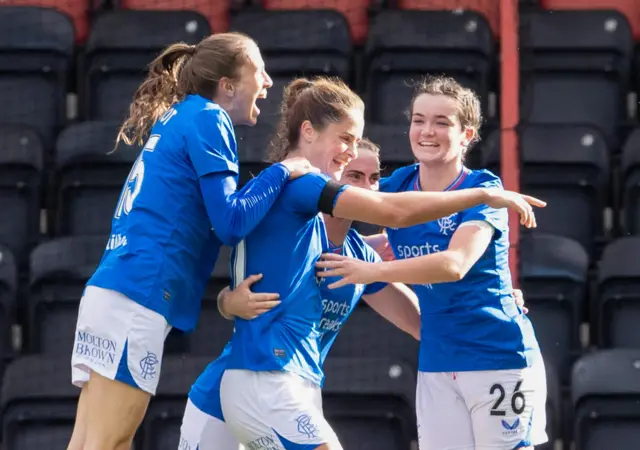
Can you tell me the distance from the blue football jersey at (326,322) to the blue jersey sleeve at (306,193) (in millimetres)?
246

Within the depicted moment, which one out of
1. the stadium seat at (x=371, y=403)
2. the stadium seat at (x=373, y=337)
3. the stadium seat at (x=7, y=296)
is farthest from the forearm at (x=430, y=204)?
the stadium seat at (x=7, y=296)

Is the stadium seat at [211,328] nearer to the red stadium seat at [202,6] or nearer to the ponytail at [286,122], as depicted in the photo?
the ponytail at [286,122]

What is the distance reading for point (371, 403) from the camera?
5418 millimetres

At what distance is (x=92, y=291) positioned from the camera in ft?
12.6

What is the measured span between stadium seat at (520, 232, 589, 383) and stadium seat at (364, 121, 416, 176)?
65cm

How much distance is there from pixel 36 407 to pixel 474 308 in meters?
2.07

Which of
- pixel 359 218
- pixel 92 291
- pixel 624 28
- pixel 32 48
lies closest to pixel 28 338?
pixel 32 48

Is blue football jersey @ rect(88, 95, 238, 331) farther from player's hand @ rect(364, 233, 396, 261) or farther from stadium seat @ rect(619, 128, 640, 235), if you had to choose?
stadium seat @ rect(619, 128, 640, 235)

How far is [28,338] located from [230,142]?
2501 mm

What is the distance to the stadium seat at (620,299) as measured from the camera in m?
6.02

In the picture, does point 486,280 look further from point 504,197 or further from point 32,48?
point 32,48

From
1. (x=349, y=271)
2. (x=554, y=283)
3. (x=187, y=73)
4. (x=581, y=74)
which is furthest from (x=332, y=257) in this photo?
(x=581, y=74)

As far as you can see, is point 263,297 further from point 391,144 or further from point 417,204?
point 391,144

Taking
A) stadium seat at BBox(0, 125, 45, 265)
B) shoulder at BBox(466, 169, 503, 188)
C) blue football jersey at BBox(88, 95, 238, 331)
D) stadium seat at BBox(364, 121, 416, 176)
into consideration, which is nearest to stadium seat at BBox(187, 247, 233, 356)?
stadium seat at BBox(364, 121, 416, 176)
